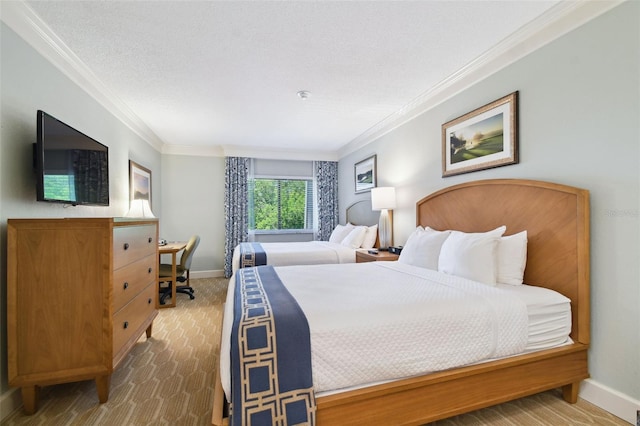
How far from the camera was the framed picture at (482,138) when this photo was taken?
2.32 meters

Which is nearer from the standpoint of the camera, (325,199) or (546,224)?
(546,224)

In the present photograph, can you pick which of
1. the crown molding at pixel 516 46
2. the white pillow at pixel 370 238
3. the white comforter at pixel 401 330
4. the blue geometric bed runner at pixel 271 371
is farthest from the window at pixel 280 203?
the blue geometric bed runner at pixel 271 371

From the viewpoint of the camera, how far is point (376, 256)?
3400 mm

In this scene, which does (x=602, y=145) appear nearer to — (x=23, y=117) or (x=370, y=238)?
(x=370, y=238)

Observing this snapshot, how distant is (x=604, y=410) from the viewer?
174cm

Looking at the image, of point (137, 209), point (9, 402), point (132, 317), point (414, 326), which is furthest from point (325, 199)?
point (9, 402)

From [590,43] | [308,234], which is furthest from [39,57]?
[308,234]

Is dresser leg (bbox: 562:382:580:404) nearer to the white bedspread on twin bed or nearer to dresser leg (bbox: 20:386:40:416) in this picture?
the white bedspread on twin bed

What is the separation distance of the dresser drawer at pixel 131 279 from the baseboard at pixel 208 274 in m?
2.88

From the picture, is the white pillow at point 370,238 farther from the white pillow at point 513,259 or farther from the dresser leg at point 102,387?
the dresser leg at point 102,387

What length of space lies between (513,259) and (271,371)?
1.78 meters

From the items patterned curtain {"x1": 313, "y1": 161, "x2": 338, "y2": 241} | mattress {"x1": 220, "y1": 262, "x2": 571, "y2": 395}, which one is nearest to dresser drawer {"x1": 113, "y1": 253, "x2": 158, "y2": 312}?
mattress {"x1": 220, "y1": 262, "x2": 571, "y2": 395}

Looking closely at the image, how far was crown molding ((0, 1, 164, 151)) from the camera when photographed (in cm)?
183

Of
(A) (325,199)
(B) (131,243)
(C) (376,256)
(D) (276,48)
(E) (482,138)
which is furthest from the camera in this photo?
(A) (325,199)
